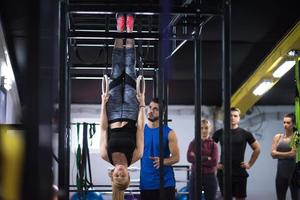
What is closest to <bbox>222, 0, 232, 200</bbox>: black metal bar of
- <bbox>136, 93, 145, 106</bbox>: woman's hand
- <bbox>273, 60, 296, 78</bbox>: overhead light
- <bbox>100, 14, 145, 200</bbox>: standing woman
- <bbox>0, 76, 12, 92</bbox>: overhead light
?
<bbox>100, 14, 145, 200</bbox>: standing woman

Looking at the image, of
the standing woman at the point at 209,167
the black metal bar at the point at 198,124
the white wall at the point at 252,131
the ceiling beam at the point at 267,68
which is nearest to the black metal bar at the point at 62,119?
the black metal bar at the point at 198,124

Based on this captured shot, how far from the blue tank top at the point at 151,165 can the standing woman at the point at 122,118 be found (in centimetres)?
16

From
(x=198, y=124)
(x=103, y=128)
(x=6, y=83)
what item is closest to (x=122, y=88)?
(x=103, y=128)

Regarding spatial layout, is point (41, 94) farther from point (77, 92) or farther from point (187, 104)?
point (187, 104)

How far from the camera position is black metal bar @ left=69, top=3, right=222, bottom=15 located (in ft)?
8.57

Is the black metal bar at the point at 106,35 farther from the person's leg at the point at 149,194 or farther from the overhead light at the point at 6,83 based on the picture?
the overhead light at the point at 6,83

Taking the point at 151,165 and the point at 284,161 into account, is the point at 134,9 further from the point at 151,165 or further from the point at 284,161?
the point at 284,161

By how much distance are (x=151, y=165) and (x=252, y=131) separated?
250 inches

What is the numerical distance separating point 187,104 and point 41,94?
29.5ft

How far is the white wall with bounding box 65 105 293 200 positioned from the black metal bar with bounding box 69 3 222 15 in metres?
7.01

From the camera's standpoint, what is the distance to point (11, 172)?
692 millimetres

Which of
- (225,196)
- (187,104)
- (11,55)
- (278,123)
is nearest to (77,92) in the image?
(187,104)

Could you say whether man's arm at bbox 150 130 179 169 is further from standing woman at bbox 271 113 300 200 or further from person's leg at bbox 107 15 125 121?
standing woman at bbox 271 113 300 200

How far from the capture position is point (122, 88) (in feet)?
13.0
